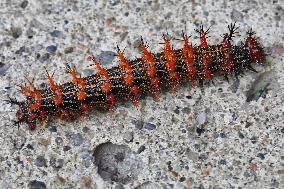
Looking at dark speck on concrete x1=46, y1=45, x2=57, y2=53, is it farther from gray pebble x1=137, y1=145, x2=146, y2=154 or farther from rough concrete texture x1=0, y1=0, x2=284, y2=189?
gray pebble x1=137, y1=145, x2=146, y2=154

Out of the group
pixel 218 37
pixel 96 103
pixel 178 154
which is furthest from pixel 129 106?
pixel 218 37

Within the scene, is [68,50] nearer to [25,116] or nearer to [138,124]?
[25,116]

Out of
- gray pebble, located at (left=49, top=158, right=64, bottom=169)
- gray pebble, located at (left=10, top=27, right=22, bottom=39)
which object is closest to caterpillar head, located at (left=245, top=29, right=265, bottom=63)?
gray pebble, located at (left=49, top=158, right=64, bottom=169)

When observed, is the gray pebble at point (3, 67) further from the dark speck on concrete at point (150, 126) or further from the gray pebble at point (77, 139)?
the dark speck on concrete at point (150, 126)

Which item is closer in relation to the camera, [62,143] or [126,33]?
[62,143]

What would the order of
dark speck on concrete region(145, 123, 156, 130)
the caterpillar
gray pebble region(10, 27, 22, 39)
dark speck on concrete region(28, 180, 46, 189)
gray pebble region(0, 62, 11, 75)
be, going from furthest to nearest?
gray pebble region(10, 27, 22, 39) < gray pebble region(0, 62, 11, 75) < dark speck on concrete region(145, 123, 156, 130) < the caterpillar < dark speck on concrete region(28, 180, 46, 189)

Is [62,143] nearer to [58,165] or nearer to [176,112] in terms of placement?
[58,165]

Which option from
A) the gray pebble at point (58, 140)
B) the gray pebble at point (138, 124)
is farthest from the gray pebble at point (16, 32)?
the gray pebble at point (138, 124)
